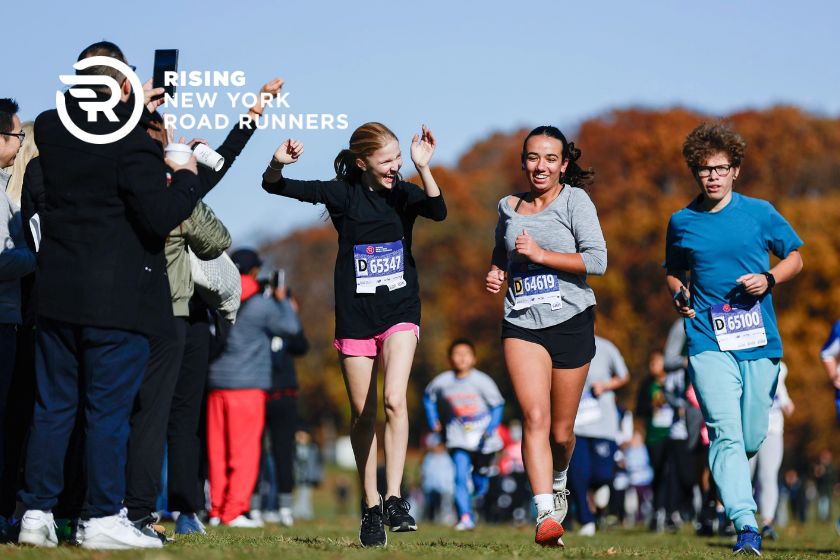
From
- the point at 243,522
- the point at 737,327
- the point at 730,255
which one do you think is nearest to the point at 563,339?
the point at 737,327

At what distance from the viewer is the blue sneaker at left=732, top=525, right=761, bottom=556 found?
8344 millimetres

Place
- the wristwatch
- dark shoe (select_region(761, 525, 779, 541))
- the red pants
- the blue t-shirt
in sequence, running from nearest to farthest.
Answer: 1. the wristwatch
2. the blue t-shirt
3. the red pants
4. dark shoe (select_region(761, 525, 779, 541))

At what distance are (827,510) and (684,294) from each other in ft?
110

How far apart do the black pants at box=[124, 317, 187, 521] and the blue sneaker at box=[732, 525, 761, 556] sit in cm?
354

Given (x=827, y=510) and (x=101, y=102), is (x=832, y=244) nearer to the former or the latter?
(x=827, y=510)

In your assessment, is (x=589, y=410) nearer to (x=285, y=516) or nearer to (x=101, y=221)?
(x=285, y=516)

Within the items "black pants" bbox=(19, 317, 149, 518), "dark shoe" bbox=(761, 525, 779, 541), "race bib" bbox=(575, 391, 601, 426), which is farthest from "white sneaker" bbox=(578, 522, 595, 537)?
"black pants" bbox=(19, 317, 149, 518)

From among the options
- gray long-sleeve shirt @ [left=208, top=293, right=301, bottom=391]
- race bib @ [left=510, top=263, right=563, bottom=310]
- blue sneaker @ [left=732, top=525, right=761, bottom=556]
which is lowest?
blue sneaker @ [left=732, top=525, right=761, bottom=556]

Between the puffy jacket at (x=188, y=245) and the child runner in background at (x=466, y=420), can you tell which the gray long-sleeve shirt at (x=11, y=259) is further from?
the child runner in background at (x=466, y=420)

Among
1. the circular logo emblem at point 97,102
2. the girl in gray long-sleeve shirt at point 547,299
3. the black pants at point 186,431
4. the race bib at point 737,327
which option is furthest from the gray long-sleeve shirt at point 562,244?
the circular logo emblem at point 97,102

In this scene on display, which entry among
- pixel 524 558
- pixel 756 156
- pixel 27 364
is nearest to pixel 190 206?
pixel 27 364

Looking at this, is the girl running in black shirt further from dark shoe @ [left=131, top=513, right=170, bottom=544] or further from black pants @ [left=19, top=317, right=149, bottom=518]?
black pants @ [left=19, top=317, right=149, bottom=518]

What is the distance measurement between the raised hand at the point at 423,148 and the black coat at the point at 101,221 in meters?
1.95

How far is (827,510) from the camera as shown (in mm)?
40469
